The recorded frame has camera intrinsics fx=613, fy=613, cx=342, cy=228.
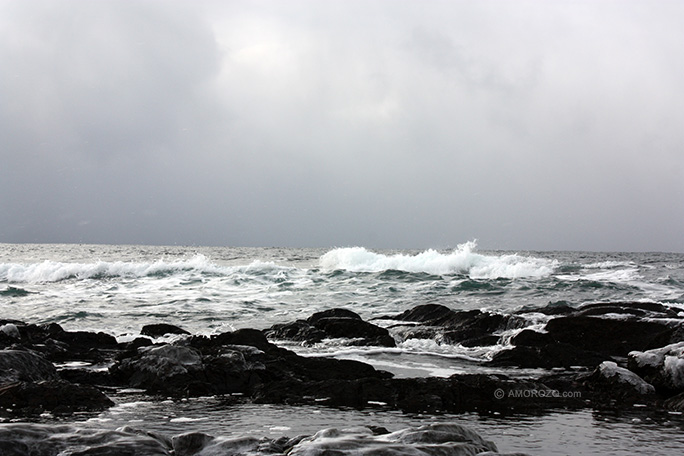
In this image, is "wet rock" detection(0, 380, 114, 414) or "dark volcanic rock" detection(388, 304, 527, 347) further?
"dark volcanic rock" detection(388, 304, 527, 347)

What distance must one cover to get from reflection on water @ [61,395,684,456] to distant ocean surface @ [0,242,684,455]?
12 mm

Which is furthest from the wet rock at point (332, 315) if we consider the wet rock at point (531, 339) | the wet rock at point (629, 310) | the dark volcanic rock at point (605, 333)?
the wet rock at point (629, 310)

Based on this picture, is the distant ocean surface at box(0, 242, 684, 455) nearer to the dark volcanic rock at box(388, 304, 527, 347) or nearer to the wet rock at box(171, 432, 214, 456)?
the dark volcanic rock at box(388, 304, 527, 347)

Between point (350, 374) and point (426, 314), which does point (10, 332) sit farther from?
point (426, 314)

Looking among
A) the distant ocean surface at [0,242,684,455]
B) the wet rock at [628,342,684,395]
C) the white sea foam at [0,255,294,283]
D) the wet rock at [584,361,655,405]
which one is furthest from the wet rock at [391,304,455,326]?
the white sea foam at [0,255,294,283]

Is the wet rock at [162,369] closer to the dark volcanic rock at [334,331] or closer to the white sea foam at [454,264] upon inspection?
the dark volcanic rock at [334,331]

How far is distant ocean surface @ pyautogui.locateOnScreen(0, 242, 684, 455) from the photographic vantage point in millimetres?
6512

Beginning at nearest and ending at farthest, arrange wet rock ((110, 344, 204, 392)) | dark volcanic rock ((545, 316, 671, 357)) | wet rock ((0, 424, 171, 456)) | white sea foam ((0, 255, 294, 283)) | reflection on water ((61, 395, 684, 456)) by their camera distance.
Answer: wet rock ((0, 424, 171, 456)) → reflection on water ((61, 395, 684, 456)) → wet rock ((110, 344, 204, 392)) → dark volcanic rock ((545, 316, 671, 357)) → white sea foam ((0, 255, 294, 283))

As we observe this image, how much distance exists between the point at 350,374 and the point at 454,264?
32.5 m

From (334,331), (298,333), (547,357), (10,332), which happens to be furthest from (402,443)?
(10,332)

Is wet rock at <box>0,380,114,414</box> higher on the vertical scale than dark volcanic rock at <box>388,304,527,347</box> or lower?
lower

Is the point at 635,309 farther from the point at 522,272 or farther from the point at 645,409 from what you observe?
the point at 522,272

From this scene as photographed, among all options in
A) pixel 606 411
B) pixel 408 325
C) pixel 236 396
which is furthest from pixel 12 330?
pixel 606 411

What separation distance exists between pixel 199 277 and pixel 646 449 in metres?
29.1
